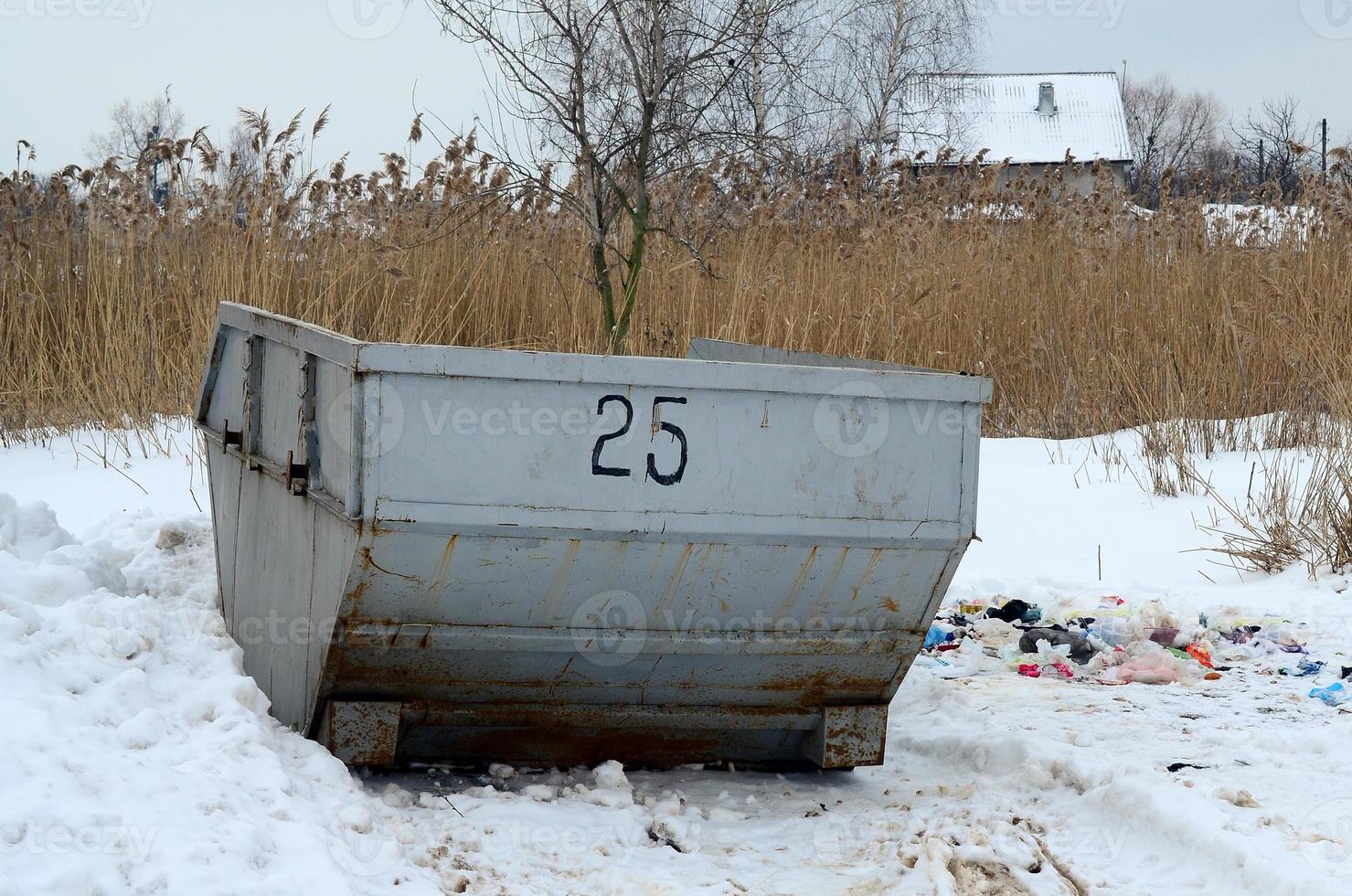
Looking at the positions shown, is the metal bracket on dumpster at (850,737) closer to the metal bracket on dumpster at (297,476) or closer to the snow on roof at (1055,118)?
the metal bracket on dumpster at (297,476)

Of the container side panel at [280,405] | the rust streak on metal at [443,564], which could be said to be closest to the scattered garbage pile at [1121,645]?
the rust streak on metal at [443,564]

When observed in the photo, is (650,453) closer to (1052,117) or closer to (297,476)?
(297,476)

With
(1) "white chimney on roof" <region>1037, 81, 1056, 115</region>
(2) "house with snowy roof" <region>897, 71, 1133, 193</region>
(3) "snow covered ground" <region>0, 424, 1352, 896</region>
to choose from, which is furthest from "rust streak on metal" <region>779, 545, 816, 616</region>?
(1) "white chimney on roof" <region>1037, 81, 1056, 115</region>

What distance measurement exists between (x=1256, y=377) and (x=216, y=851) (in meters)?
7.93

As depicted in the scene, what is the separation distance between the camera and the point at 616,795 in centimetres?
358

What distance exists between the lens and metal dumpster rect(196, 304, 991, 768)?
3.14m

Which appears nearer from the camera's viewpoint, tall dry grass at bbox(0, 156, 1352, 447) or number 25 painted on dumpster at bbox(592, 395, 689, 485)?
number 25 painted on dumpster at bbox(592, 395, 689, 485)

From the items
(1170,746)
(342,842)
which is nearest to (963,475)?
(1170,746)

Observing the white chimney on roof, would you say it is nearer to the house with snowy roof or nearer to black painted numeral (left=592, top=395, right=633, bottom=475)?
the house with snowy roof

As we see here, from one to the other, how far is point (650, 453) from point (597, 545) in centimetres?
26

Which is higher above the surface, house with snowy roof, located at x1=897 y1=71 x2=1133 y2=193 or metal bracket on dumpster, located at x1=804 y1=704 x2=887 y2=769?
house with snowy roof, located at x1=897 y1=71 x2=1133 y2=193

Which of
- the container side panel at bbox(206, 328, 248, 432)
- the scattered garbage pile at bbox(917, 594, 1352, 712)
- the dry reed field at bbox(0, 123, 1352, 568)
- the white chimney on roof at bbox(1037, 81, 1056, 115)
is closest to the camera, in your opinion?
the container side panel at bbox(206, 328, 248, 432)

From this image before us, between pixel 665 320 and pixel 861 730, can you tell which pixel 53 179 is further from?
pixel 861 730

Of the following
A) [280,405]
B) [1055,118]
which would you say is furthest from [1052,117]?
[280,405]
